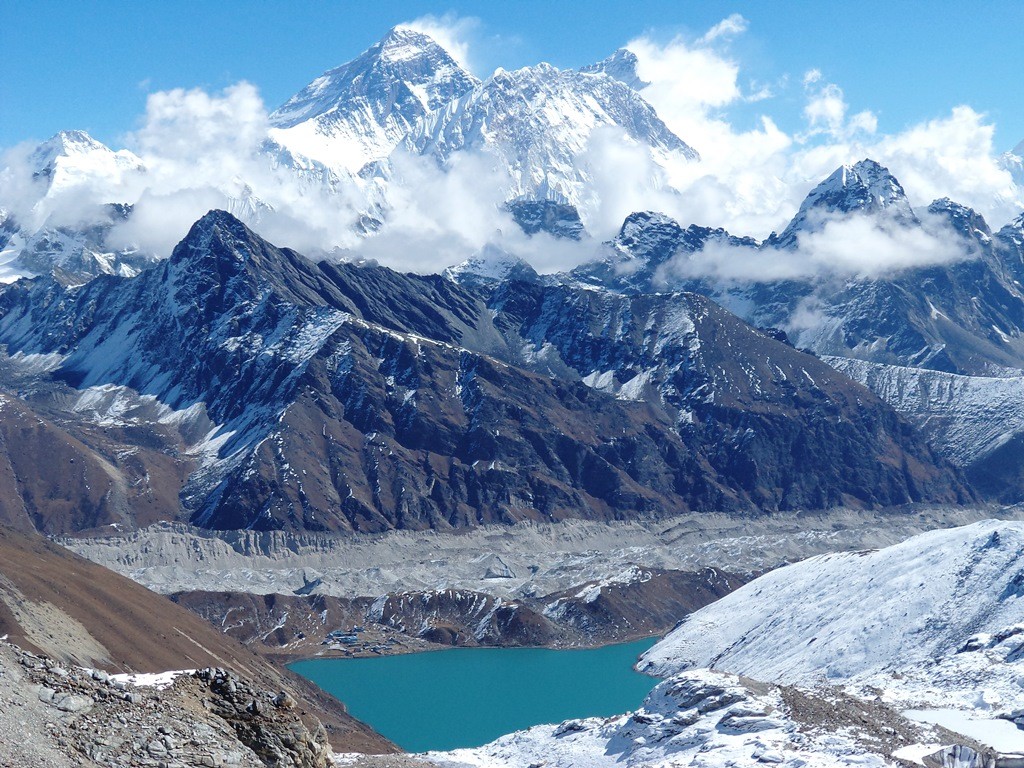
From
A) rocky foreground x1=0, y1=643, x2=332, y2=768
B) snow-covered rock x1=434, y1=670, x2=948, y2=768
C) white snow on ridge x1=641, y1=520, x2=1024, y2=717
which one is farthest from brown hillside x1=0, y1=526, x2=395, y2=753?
rocky foreground x1=0, y1=643, x2=332, y2=768

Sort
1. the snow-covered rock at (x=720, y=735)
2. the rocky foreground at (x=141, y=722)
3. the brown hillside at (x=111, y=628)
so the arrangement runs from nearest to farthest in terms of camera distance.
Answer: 1. the rocky foreground at (x=141, y=722)
2. the snow-covered rock at (x=720, y=735)
3. the brown hillside at (x=111, y=628)

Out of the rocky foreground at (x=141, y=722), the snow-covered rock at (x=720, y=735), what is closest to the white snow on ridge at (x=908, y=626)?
the snow-covered rock at (x=720, y=735)

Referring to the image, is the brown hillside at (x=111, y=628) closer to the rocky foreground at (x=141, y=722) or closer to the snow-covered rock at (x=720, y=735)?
the snow-covered rock at (x=720, y=735)

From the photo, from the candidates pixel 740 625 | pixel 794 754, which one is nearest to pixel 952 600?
pixel 740 625

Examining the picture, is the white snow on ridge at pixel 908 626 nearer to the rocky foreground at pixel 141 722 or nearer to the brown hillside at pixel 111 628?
the brown hillside at pixel 111 628

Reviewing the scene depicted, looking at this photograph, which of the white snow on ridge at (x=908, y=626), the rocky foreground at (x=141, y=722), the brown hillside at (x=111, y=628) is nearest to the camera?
the rocky foreground at (x=141, y=722)

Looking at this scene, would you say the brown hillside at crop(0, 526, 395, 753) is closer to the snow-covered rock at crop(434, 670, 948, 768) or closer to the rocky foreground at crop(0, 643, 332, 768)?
the snow-covered rock at crop(434, 670, 948, 768)

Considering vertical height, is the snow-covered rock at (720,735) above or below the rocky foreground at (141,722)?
below

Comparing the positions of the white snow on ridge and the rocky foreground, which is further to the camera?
the white snow on ridge

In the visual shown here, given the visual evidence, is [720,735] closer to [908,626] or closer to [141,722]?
[141,722]

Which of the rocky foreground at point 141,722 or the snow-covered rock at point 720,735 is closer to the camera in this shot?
the rocky foreground at point 141,722

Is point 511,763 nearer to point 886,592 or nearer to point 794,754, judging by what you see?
point 794,754
